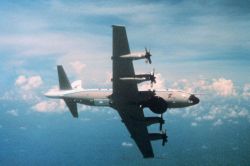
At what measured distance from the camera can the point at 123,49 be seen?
4741 centimetres

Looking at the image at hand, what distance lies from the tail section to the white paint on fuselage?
1044mm

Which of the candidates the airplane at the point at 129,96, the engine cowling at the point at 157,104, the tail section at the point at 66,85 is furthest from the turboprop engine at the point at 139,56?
the tail section at the point at 66,85

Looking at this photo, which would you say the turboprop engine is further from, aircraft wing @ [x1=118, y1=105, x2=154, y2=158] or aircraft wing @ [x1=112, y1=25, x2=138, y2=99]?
aircraft wing @ [x1=118, y1=105, x2=154, y2=158]

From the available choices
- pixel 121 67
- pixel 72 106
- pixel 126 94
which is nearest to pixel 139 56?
pixel 121 67

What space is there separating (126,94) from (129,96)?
2.78ft

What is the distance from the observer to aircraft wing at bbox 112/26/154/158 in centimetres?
4672

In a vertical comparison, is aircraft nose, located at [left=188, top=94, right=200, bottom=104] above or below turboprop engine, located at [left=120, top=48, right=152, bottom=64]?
below

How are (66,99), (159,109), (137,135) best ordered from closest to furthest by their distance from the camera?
(159,109) → (66,99) → (137,135)

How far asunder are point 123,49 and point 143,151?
3512cm

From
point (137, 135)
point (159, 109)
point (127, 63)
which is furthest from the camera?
point (137, 135)

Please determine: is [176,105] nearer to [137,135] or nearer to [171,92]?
[171,92]

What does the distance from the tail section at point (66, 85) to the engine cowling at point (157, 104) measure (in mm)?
17203

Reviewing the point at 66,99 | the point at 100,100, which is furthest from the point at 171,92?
the point at 66,99

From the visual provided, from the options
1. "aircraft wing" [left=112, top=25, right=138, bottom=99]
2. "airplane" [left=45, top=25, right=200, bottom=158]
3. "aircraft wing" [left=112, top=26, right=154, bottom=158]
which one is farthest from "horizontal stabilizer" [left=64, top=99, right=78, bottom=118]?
"aircraft wing" [left=112, top=25, right=138, bottom=99]
